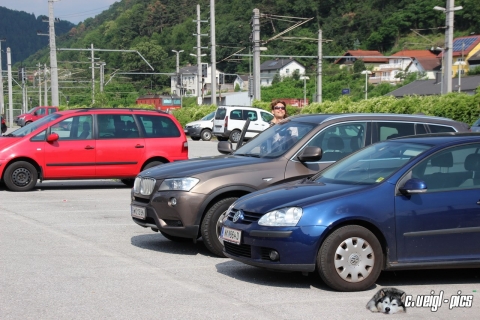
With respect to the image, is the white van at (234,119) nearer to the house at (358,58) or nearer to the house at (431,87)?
the house at (431,87)

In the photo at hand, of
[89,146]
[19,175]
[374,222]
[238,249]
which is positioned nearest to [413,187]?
[374,222]

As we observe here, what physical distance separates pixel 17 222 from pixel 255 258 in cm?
574

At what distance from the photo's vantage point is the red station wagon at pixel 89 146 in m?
16.6

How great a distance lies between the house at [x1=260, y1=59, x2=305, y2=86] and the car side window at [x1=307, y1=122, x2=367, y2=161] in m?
128

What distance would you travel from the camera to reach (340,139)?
978 centimetres

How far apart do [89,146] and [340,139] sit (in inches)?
328

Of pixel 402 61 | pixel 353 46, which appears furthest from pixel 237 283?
pixel 402 61

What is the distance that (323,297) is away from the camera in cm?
711

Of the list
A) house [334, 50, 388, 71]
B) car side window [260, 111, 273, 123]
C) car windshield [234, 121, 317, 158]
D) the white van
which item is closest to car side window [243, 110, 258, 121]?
the white van

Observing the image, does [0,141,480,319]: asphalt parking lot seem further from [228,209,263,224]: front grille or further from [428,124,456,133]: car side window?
[428,124,456,133]: car side window

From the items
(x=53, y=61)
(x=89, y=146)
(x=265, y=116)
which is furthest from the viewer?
(x=53, y=61)

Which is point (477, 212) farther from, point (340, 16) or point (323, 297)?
point (340, 16)

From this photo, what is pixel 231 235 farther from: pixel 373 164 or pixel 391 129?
pixel 391 129

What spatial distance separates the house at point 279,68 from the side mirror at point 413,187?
130460 mm
